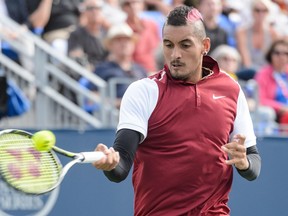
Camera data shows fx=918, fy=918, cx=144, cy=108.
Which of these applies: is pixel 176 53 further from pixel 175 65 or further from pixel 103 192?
pixel 103 192

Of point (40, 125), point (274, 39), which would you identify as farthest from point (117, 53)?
point (274, 39)

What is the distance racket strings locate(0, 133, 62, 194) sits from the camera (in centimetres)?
444

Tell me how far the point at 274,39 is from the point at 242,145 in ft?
23.1

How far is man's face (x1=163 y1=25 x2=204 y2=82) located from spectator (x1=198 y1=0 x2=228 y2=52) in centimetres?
584

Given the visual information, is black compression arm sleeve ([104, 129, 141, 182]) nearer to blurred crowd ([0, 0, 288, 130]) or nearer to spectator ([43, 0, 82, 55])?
blurred crowd ([0, 0, 288, 130])

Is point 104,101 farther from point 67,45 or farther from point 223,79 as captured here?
point 223,79

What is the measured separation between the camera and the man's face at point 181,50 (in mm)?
5105

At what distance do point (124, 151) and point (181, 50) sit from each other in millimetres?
675

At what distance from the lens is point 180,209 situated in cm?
515

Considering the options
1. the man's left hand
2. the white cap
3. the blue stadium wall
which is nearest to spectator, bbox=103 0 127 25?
the white cap

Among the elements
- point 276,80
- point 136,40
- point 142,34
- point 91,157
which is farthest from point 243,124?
point 142,34

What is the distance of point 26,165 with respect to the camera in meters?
4.64

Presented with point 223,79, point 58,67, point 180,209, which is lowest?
point 180,209

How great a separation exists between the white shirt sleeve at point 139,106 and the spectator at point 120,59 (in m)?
4.62
